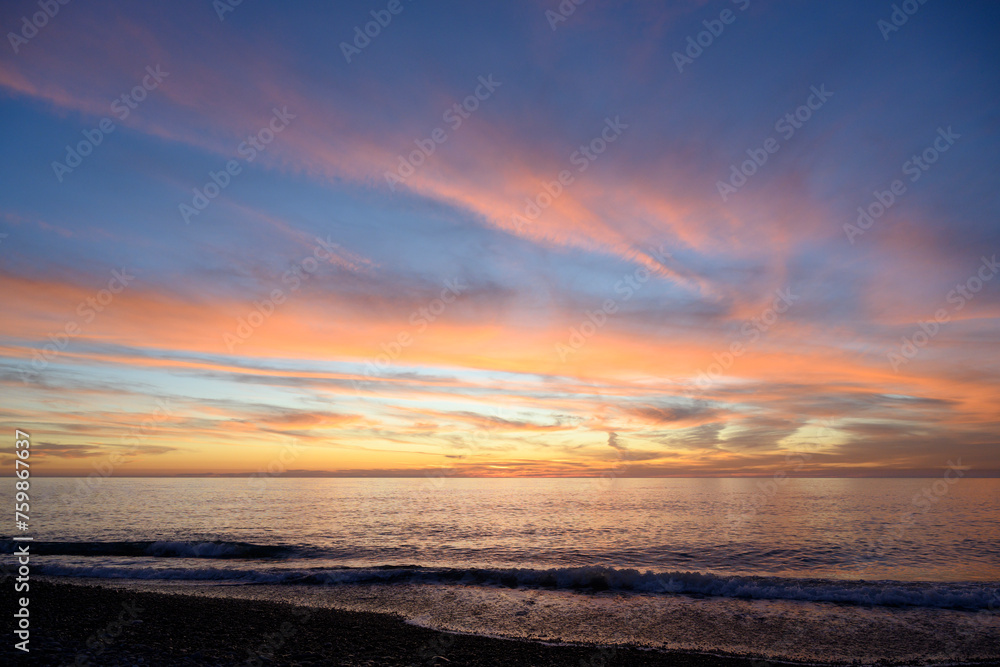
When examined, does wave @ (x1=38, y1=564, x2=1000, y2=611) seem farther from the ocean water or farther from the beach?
the beach

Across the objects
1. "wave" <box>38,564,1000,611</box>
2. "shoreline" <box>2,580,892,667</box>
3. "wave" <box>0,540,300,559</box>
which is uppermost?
"shoreline" <box>2,580,892,667</box>

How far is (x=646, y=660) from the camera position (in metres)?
15.2

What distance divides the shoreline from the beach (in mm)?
30

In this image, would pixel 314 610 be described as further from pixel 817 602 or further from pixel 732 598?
pixel 817 602

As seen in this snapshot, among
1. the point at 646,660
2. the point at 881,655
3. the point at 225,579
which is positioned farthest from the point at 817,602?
the point at 225,579

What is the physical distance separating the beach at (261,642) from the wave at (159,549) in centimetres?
1609

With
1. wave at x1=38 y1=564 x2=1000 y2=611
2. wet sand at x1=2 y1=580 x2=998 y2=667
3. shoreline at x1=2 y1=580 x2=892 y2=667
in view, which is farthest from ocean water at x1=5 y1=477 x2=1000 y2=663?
wet sand at x1=2 y1=580 x2=998 y2=667

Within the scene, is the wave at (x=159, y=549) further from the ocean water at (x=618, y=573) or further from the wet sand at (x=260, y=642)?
the wet sand at (x=260, y=642)

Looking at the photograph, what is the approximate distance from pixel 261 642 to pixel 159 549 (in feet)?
90.2

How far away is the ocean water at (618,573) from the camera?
18.6 metres

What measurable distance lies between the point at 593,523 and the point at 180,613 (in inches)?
1853

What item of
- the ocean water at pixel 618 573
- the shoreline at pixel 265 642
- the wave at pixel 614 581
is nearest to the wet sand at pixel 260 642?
the shoreline at pixel 265 642

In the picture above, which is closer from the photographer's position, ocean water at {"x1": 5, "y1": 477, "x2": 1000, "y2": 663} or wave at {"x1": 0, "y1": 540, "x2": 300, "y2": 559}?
ocean water at {"x1": 5, "y1": 477, "x2": 1000, "y2": 663}

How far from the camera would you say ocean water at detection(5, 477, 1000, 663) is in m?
18.6
